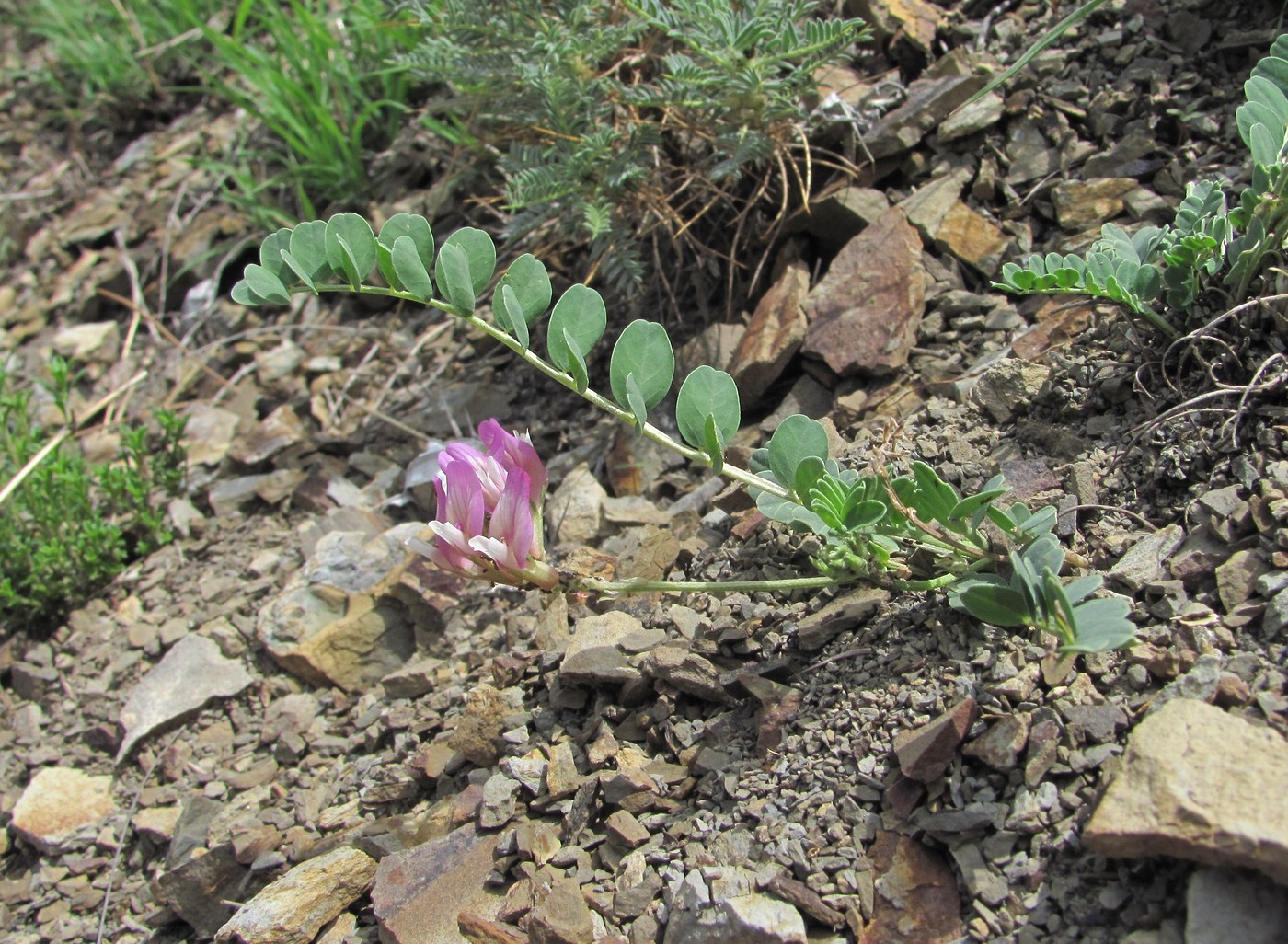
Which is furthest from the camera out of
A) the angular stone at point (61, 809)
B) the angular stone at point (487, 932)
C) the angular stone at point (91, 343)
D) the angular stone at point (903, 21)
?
the angular stone at point (91, 343)

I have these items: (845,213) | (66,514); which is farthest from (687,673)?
(66,514)

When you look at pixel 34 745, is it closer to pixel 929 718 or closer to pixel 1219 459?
pixel 929 718

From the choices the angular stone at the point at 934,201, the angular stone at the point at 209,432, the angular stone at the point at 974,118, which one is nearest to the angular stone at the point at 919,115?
the angular stone at the point at 974,118

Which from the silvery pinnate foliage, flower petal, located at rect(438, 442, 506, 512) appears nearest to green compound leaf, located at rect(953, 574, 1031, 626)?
the silvery pinnate foliage

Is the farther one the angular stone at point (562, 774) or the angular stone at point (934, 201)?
the angular stone at point (934, 201)

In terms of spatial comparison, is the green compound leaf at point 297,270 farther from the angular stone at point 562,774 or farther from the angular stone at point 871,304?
the angular stone at point 871,304

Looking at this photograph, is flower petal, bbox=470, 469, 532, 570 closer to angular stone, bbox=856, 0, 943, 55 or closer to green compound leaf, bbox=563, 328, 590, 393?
green compound leaf, bbox=563, 328, 590, 393
